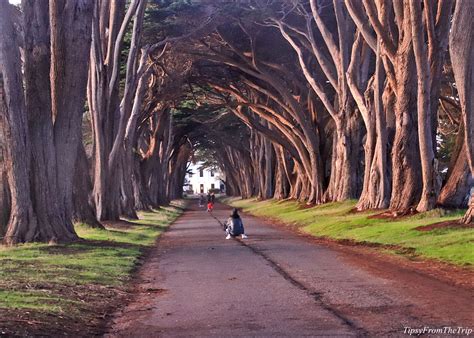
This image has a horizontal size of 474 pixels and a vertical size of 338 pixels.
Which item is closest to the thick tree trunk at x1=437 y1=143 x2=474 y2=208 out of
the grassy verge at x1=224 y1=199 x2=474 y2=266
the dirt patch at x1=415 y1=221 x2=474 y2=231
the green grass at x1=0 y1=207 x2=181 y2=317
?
the grassy verge at x1=224 y1=199 x2=474 y2=266

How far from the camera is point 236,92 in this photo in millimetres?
43875

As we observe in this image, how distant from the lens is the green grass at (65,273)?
10.8 meters

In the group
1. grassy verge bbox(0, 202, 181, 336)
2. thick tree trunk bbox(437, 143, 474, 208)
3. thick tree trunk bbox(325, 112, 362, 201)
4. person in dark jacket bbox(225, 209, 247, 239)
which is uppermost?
thick tree trunk bbox(325, 112, 362, 201)

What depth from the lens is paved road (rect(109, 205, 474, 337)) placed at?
9.27 m

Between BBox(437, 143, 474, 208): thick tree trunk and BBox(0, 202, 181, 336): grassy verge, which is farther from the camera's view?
BBox(437, 143, 474, 208): thick tree trunk

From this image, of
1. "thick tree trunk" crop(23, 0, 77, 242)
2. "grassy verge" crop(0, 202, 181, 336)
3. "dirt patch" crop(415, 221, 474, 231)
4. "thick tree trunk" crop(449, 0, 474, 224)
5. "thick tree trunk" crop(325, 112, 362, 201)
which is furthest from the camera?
"thick tree trunk" crop(325, 112, 362, 201)

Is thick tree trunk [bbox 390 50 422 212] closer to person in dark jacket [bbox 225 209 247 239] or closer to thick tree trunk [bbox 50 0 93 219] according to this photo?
person in dark jacket [bbox 225 209 247 239]

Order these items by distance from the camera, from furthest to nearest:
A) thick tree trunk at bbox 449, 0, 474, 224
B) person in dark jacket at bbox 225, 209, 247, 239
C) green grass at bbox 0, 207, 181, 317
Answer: person in dark jacket at bbox 225, 209, 247, 239 < thick tree trunk at bbox 449, 0, 474, 224 < green grass at bbox 0, 207, 181, 317

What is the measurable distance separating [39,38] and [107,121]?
10.5 meters

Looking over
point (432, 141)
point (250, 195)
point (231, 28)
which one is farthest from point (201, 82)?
point (250, 195)

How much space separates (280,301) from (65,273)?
4621mm

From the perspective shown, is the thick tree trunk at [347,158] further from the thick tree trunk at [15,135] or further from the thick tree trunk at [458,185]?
the thick tree trunk at [15,135]

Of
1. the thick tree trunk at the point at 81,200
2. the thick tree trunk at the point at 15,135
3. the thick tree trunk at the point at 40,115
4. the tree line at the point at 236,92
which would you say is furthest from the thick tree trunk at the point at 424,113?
the thick tree trunk at the point at 81,200

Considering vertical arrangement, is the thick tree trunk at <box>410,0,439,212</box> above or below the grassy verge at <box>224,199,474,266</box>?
above
